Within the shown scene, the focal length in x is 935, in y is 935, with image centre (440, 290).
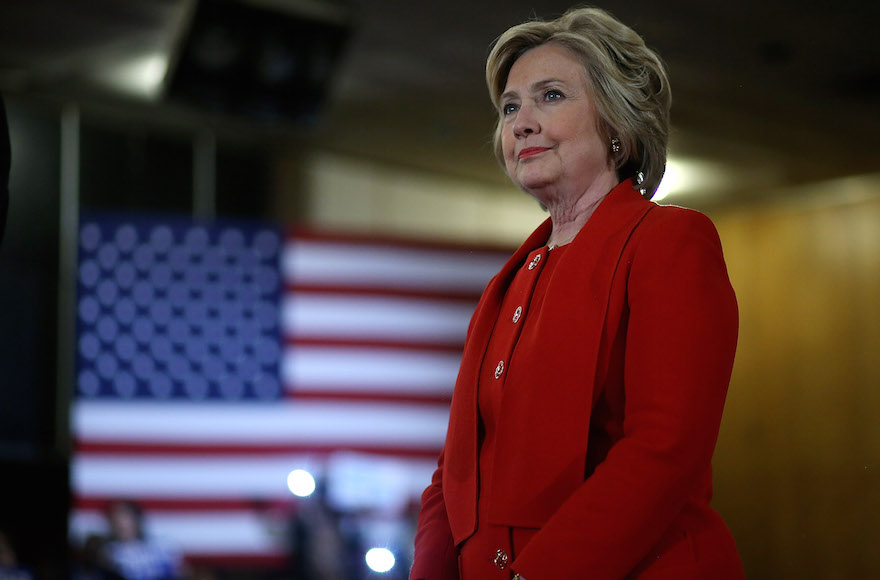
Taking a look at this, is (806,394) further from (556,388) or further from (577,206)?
(556,388)

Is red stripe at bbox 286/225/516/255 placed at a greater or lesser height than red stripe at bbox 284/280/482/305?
greater

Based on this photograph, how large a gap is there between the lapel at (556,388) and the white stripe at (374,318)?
3309mm

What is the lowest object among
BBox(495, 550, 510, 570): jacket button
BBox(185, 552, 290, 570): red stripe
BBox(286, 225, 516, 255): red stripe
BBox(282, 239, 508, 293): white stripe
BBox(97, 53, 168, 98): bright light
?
BBox(185, 552, 290, 570): red stripe

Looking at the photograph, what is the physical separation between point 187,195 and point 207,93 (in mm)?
939

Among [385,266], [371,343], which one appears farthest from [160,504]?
[385,266]

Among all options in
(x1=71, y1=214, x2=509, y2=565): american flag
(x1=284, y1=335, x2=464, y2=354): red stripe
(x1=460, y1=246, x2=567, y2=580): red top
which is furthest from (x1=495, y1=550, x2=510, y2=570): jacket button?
(x1=284, y1=335, x2=464, y2=354): red stripe

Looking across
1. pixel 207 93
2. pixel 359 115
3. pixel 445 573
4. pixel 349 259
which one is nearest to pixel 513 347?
pixel 445 573

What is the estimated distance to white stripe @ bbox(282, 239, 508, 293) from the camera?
4.42 metres

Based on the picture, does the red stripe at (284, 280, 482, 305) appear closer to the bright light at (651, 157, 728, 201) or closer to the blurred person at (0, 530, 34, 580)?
the blurred person at (0, 530, 34, 580)

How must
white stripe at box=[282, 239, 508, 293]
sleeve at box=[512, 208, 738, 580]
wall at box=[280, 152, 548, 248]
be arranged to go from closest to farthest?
sleeve at box=[512, 208, 738, 580] → white stripe at box=[282, 239, 508, 293] → wall at box=[280, 152, 548, 248]

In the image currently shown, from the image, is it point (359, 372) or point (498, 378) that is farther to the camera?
point (359, 372)

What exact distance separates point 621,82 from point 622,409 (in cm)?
39

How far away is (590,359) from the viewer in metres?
0.96

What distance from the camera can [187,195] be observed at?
4.68 m
